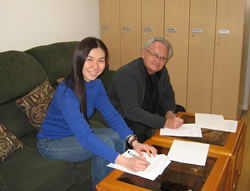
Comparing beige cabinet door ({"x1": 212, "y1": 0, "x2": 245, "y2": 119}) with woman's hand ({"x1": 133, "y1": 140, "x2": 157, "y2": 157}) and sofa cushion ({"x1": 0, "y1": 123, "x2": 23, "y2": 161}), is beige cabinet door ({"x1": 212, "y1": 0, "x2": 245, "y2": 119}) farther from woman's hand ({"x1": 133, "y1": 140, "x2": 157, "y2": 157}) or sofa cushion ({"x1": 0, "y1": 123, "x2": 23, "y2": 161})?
sofa cushion ({"x1": 0, "y1": 123, "x2": 23, "y2": 161})

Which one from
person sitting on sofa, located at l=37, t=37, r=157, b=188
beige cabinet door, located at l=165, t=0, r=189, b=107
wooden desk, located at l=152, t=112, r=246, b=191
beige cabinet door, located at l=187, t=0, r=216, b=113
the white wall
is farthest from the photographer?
beige cabinet door, located at l=165, t=0, r=189, b=107

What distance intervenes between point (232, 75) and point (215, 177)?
7.00ft

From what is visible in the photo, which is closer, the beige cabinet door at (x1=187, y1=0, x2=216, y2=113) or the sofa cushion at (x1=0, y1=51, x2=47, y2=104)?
the sofa cushion at (x1=0, y1=51, x2=47, y2=104)

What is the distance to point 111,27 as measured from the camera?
380 centimetres

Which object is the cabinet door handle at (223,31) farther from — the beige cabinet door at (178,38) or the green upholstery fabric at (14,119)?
the green upholstery fabric at (14,119)

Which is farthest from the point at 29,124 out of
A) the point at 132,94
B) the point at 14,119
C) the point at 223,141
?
the point at 223,141

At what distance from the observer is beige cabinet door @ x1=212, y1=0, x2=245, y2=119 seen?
302 cm

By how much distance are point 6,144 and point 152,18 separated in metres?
2.38

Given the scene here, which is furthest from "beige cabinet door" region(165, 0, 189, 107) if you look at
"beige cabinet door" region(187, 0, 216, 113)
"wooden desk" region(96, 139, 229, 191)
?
"wooden desk" region(96, 139, 229, 191)

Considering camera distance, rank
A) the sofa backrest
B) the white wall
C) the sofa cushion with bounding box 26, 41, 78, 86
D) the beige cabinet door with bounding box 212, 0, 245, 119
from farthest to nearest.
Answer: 1. the beige cabinet door with bounding box 212, 0, 245, 119
2. the white wall
3. the sofa cushion with bounding box 26, 41, 78, 86
4. the sofa backrest

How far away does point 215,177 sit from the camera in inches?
50.5

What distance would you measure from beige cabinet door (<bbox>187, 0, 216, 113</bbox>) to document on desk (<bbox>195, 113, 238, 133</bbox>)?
1387mm

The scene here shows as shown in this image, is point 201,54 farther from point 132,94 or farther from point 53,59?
point 53,59

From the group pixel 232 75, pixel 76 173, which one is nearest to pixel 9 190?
pixel 76 173
